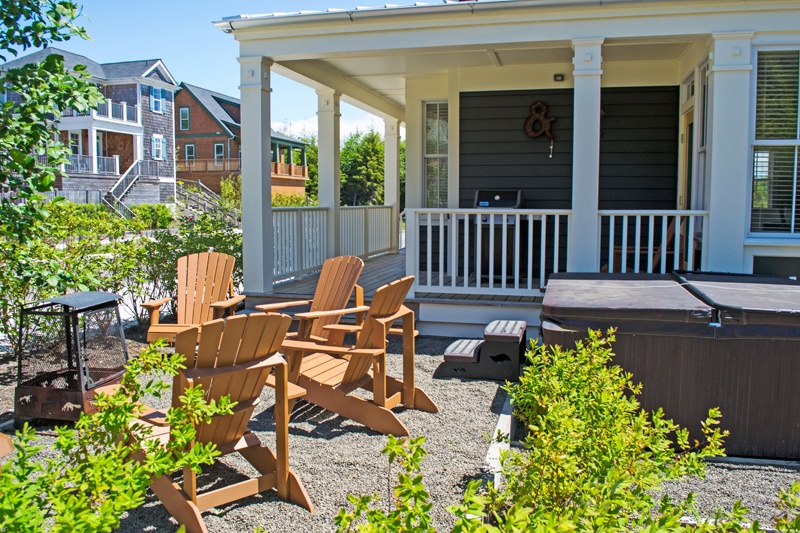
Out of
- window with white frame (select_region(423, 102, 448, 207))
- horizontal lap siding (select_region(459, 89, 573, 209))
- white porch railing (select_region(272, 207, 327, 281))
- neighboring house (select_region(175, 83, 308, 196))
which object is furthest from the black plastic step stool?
neighboring house (select_region(175, 83, 308, 196))

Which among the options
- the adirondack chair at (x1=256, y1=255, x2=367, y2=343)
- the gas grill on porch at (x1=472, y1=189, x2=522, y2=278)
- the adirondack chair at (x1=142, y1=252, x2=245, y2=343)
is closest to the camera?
the adirondack chair at (x1=256, y1=255, x2=367, y2=343)

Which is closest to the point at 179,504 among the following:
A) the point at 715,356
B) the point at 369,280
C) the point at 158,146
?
the point at 715,356

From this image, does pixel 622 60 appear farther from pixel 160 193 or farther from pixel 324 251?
pixel 160 193

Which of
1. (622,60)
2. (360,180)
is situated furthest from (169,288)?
(360,180)

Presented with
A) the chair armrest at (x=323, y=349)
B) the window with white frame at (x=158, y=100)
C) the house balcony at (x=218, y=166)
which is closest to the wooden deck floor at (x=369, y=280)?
the chair armrest at (x=323, y=349)

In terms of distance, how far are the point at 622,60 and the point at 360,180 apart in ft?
106

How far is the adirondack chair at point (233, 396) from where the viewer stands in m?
2.89

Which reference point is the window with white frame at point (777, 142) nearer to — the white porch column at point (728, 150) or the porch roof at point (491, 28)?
the white porch column at point (728, 150)

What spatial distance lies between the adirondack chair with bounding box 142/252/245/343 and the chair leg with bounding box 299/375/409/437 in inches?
47.2

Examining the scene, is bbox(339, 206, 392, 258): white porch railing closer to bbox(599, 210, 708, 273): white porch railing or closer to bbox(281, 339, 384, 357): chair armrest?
bbox(599, 210, 708, 273): white porch railing

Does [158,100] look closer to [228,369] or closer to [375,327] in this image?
[375,327]

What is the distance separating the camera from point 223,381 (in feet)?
9.88

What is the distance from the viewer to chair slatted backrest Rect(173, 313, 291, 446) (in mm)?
2908

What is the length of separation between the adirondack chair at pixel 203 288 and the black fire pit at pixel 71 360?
17.5 inches
